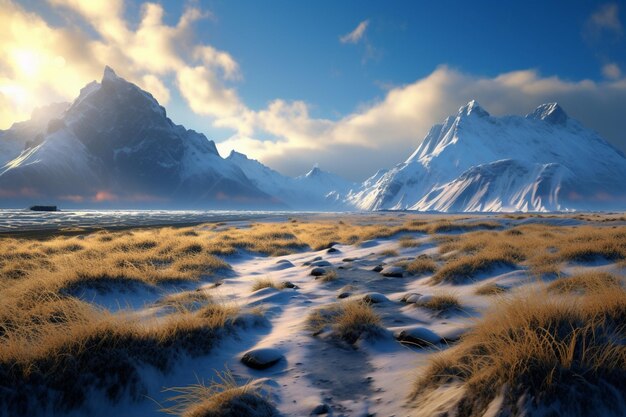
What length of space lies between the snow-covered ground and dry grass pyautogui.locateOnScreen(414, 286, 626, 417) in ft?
1.55

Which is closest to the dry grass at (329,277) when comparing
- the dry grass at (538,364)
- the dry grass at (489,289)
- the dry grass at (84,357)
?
the dry grass at (489,289)

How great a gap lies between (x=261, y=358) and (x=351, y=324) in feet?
6.87

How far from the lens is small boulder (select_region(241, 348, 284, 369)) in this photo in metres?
5.76

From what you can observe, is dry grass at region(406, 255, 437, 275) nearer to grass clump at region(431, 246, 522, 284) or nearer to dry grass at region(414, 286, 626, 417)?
grass clump at region(431, 246, 522, 284)

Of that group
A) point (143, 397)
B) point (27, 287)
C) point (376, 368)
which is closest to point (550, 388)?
point (376, 368)

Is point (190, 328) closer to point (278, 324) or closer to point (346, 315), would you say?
point (278, 324)

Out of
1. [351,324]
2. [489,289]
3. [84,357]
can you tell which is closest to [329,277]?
[489,289]

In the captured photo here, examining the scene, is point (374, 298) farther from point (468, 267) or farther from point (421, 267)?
point (421, 267)

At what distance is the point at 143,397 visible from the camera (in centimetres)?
482

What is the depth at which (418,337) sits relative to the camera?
20.7ft

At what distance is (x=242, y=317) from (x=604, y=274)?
919 cm

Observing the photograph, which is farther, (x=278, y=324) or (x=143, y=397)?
(x=278, y=324)

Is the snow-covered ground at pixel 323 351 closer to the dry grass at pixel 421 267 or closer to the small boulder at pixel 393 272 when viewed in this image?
the dry grass at pixel 421 267

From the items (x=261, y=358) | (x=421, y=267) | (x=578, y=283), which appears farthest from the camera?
(x=421, y=267)
